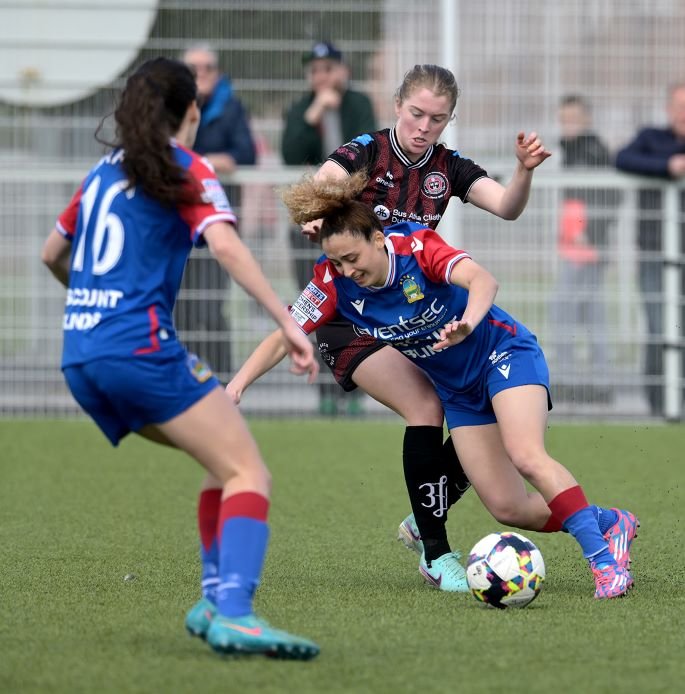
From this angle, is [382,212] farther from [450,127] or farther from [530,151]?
[450,127]

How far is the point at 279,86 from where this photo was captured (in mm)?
11336

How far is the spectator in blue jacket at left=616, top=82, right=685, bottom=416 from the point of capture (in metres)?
10.9

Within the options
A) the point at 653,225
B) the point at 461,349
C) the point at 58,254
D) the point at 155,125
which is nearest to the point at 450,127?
the point at 653,225

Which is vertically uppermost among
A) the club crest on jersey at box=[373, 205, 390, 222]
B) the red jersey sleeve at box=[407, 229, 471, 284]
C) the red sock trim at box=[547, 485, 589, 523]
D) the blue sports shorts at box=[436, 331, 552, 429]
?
the club crest on jersey at box=[373, 205, 390, 222]

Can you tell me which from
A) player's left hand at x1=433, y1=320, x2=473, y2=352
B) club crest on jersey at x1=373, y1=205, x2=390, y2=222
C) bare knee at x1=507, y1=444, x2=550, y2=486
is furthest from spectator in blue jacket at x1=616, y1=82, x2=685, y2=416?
player's left hand at x1=433, y1=320, x2=473, y2=352

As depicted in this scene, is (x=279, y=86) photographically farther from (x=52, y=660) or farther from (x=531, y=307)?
(x=52, y=660)

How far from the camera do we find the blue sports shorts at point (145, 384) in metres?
3.91

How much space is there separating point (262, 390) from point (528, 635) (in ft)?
22.5

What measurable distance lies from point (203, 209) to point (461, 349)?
167 centimetres

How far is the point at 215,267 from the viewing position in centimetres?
1102

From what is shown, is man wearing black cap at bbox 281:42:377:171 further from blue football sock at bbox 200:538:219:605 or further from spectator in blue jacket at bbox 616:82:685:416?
blue football sock at bbox 200:538:219:605

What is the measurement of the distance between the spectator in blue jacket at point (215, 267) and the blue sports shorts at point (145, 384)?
692 centimetres

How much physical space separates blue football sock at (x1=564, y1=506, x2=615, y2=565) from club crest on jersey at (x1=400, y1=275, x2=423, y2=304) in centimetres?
91

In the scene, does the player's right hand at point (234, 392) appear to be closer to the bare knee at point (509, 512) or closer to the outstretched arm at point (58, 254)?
the outstretched arm at point (58, 254)
